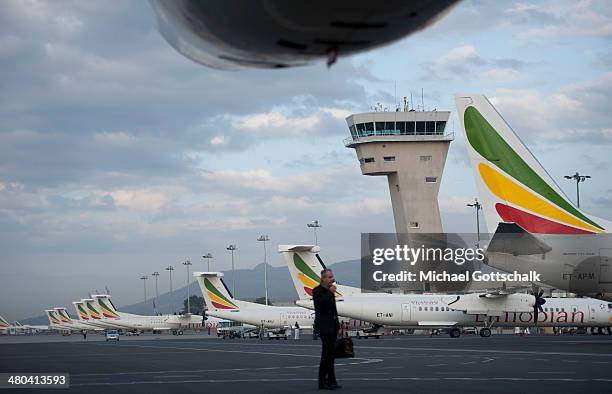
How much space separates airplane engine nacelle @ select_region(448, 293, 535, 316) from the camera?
63.3 m

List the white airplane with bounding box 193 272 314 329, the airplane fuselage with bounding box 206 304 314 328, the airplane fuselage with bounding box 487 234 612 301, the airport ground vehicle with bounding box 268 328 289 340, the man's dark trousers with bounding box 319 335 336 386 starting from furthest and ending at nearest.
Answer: the white airplane with bounding box 193 272 314 329
the airplane fuselage with bounding box 206 304 314 328
the airport ground vehicle with bounding box 268 328 289 340
the airplane fuselage with bounding box 487 234 612 301
the man's dark trousers with bounding box 319 335 336 386

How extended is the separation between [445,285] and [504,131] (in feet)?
298

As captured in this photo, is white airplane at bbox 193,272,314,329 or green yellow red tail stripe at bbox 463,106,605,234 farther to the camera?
white airplane at bbox 193,272,314,329

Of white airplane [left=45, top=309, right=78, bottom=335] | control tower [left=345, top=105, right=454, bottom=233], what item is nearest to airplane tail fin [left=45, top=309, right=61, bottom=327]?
white airplane [left=45, top=309, right=78, bottom=335]

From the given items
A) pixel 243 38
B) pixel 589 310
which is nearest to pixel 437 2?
pixel 243 38

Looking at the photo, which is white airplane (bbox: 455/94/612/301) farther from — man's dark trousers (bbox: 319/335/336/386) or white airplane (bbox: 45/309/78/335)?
white airplane (bbox: 45/309/78/335)

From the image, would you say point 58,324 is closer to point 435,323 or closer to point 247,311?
point 247,311

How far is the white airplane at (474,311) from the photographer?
6288 cm

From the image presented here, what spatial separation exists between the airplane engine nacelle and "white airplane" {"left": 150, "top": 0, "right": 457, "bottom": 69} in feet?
194

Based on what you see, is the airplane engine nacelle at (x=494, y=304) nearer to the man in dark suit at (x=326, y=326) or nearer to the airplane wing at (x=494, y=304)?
the airplane wing at (x=494, y=304)

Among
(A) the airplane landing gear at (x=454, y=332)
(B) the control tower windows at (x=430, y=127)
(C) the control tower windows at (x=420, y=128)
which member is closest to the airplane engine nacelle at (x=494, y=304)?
(A) the airplane landing gear at (x=454, y=332)

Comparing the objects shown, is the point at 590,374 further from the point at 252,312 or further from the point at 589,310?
the point at 252,312

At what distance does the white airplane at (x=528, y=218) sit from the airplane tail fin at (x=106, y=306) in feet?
384

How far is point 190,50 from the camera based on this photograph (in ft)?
21.5
